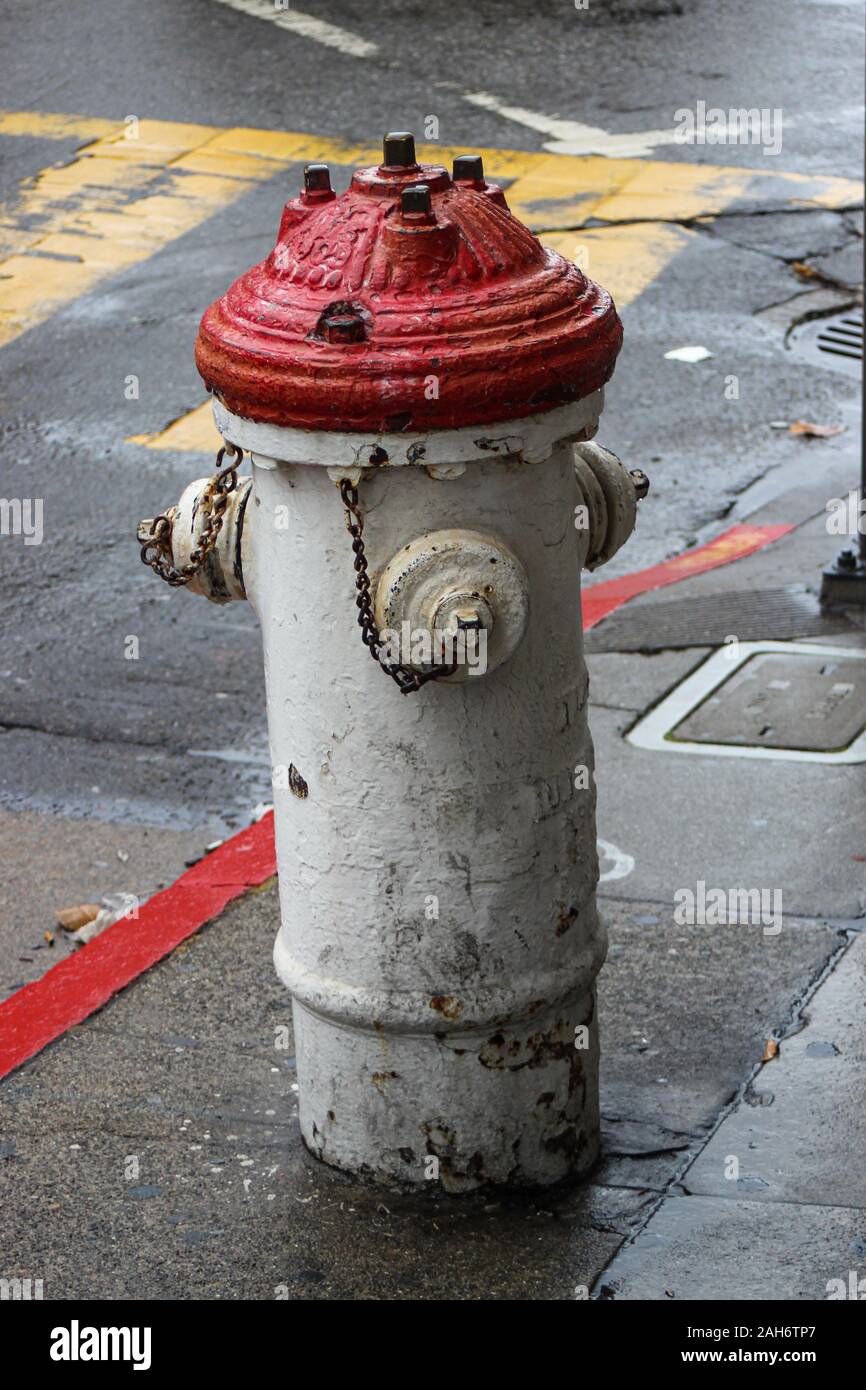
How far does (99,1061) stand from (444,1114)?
1.06 meters

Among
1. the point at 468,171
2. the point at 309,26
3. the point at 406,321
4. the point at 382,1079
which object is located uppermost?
the point at 468,171

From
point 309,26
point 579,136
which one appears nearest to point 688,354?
point 579,136

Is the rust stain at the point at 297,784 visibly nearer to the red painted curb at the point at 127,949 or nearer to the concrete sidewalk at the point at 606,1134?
the concrete sidewalk at the point at 606,1134

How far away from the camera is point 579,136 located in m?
13.2

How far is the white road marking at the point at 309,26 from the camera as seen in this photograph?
49.2ft

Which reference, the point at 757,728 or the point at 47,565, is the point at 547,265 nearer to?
the point at 757,728

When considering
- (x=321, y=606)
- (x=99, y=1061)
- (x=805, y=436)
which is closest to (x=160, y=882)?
(x=99, y=1061)

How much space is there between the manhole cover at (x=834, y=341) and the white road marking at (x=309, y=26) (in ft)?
19.5

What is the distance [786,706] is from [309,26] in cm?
1098

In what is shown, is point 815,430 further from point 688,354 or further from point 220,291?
point 220,291

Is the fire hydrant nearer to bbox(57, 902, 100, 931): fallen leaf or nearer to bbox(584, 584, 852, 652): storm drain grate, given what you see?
bbox(57, 902, 100, 931): fallen leaf

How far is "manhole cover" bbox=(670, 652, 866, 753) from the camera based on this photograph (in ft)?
19.7

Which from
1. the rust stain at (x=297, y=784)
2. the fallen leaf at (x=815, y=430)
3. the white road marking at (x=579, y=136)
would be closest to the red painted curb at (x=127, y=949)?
the rust stain at (x=297, y=784)

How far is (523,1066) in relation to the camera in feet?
12.3
